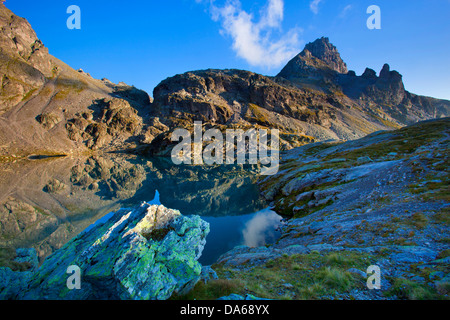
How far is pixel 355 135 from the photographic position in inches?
7402

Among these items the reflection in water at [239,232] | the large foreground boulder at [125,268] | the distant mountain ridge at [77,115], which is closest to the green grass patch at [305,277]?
the large foreground boulder at [125,268]

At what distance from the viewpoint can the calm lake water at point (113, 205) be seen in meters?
23.8

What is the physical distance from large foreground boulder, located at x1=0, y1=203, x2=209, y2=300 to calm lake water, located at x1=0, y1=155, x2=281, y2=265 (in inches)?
448

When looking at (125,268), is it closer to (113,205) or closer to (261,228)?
(261,228)

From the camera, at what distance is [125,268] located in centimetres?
715

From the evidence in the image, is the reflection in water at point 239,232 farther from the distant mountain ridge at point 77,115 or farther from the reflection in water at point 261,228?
the distant mountain ridge at point 77,115

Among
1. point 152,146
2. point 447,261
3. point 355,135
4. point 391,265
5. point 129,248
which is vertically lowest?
point 391,265

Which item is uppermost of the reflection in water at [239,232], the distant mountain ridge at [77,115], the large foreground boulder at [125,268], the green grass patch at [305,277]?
the distant mountain ridge at [77,115]

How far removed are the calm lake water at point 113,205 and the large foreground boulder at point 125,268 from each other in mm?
11375

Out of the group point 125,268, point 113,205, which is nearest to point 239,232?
point 125,268

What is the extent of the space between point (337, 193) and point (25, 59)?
242m

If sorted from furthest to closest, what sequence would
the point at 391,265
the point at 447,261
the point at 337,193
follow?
the point at 337,193 < the point at 391,265 < the point at 447,261
